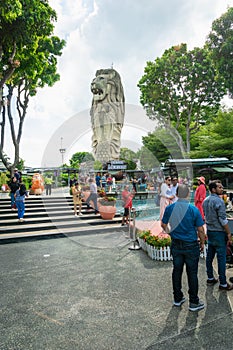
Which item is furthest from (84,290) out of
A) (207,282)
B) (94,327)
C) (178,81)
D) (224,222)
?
(178,81)

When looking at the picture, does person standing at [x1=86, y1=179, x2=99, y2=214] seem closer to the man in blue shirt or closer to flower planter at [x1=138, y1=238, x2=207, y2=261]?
flower planter at [x1=138, y1=238, x2=207, y2=261]

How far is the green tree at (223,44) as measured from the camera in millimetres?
18281

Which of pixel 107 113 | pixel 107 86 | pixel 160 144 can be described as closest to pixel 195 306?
pixel 107 113

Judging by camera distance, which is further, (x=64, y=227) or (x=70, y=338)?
(x=64, y=227)

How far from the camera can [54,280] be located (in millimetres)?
4359

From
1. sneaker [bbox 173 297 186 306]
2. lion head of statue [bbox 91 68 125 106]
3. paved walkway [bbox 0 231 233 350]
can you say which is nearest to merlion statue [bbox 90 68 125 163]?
lion head of statue [bbox 91 68 125 106]

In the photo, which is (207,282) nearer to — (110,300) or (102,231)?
(110,300)

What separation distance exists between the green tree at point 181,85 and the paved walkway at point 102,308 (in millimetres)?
20297

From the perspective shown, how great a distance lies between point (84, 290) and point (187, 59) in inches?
979

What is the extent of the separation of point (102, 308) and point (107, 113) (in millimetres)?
27261

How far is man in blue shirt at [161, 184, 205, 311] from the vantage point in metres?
3.21

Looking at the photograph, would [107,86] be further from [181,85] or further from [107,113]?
[181,85]

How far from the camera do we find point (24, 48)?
40.8 feet

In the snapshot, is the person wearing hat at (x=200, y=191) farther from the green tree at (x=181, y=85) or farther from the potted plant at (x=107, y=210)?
the green tree at (x=181, y=85)
